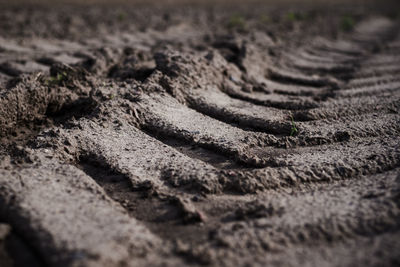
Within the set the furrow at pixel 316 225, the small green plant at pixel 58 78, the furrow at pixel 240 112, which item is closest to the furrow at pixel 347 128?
the furrow at pixel 240 112

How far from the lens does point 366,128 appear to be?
2.25 meters

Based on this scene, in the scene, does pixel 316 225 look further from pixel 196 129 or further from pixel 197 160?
pixel 196 129

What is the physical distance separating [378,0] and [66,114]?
44.2 ft

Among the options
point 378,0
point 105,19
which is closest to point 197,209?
point 105,19

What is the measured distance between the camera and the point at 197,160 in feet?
6.19

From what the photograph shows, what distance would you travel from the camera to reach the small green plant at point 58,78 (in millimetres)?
2593

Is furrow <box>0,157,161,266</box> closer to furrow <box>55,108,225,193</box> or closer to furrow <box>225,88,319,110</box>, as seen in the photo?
furrow <box>55,108,225,193</box>

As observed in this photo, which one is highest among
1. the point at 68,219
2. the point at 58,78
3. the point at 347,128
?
the point at 347,128

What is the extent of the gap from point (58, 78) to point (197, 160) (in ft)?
4.51

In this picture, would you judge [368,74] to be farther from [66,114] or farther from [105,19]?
[105,19]

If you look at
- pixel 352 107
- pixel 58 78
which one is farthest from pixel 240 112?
pixel 58 78

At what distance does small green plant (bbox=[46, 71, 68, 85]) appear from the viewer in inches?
102

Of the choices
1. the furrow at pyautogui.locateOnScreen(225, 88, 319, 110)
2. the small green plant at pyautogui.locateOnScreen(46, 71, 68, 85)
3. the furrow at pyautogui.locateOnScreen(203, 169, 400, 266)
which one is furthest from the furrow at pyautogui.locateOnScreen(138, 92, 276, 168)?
the small green plant at pyautogui.locateOnScreen(46, 71, 68, 85)

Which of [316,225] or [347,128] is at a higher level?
[347,128]
